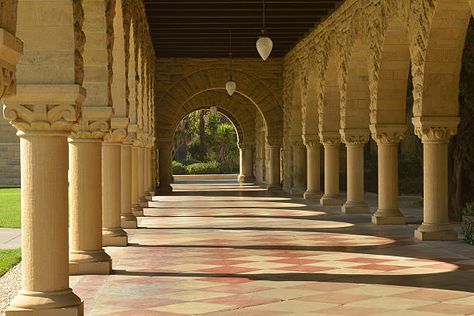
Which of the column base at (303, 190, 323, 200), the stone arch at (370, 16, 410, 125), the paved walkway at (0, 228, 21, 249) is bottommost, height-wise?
the paved walkway at (0, 228, 21, 249)

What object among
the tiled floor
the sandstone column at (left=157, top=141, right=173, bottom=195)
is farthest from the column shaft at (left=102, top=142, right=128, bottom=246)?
the sandstone column at (left=157, top=141, right=173, bottom=195)

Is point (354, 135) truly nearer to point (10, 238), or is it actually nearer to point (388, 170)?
point (388, 170)

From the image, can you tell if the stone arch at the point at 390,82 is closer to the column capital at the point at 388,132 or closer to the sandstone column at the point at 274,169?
the column capital at the point at 388,132

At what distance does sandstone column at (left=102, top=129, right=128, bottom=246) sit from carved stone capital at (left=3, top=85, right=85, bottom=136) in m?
5.61

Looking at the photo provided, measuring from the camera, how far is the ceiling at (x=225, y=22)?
20766 mm

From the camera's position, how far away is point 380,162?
17.6m

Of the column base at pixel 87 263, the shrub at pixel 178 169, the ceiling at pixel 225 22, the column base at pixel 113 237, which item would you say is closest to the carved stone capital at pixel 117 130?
the column base at pixel 113 237

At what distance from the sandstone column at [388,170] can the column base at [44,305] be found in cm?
1074

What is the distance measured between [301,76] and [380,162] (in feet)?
34.1

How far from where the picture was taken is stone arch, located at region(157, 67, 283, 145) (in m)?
32.0

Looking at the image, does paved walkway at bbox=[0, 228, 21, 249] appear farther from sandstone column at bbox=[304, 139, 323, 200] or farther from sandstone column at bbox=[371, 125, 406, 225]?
sandstone column at bbox=[304, 139, 323, 200]

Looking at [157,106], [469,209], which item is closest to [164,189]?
[157,106]

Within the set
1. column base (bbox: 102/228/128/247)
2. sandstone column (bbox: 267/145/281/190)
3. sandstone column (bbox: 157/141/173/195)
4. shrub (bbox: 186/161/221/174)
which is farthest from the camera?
shrub (bbox: 186/161/221/174)

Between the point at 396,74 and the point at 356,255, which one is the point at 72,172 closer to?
the point at 356,255
